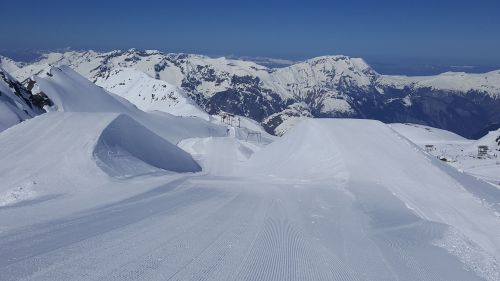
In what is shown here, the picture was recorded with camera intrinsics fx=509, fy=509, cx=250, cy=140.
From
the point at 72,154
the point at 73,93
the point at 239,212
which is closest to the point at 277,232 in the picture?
the point at 239,212

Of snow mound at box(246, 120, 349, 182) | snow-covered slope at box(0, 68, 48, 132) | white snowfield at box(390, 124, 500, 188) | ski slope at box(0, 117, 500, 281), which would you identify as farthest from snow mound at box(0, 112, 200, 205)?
snow-covered slope at box(0, 68, 48, 132)

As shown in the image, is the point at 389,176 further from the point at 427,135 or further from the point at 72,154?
the point at 427,135

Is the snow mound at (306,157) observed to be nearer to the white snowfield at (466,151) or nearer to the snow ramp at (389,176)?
the snow ramp at (389,176)

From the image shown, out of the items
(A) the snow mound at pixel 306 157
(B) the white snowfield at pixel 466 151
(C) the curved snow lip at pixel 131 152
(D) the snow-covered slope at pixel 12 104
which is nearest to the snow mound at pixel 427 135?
(B) the white snowfield at pixel 466 151

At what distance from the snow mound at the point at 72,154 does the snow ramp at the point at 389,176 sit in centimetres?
698

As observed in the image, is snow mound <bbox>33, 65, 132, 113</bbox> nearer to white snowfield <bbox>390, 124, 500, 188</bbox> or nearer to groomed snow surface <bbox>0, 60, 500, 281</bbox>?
white snowfield <bbox>390, 124, 500, 188</bbox>

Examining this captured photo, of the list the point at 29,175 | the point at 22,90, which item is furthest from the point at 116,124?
the point at 22,90

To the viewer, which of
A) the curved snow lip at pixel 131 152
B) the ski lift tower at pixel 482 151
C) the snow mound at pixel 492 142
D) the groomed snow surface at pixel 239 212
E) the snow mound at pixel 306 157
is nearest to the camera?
the groomed snow surface at pixel 239 212

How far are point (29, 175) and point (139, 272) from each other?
12.6 metres

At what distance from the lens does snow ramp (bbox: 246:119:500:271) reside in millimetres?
13812

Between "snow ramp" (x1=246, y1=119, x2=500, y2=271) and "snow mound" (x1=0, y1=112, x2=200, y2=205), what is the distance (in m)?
6.98

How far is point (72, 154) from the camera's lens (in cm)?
2061

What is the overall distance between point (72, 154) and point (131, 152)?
435cm

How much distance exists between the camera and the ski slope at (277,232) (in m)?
7.86
